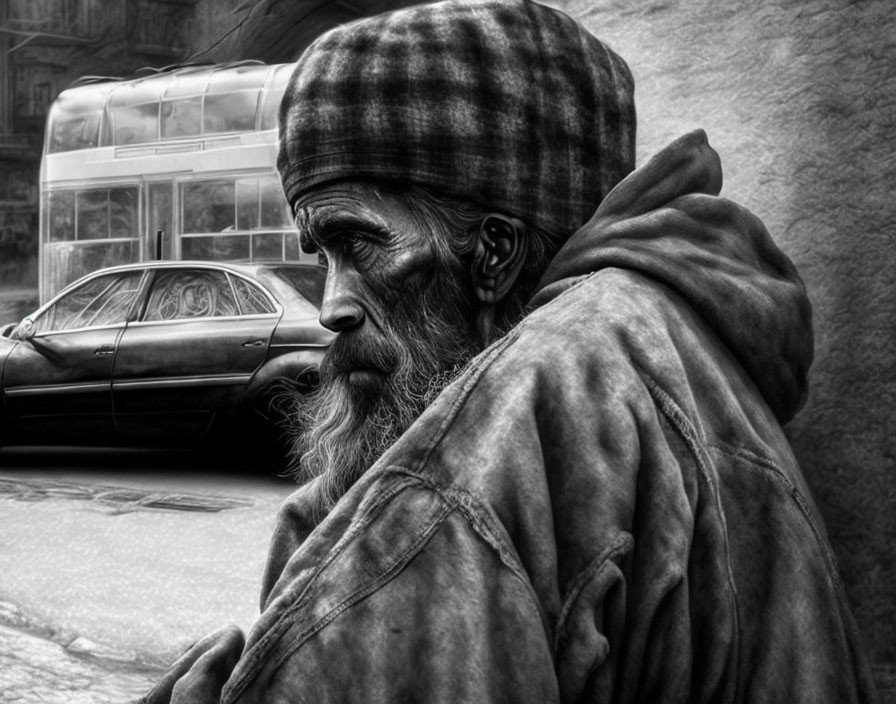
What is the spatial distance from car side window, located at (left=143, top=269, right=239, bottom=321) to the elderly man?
679 cm

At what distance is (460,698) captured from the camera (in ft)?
3.60

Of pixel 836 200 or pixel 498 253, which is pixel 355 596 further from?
pixel 836 200

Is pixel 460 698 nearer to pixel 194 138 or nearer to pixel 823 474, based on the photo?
pixel 823 474

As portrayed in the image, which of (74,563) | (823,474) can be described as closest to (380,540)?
(823,474)

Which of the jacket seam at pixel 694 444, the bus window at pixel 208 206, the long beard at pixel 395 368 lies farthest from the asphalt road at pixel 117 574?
the bus window at pixel 208 206

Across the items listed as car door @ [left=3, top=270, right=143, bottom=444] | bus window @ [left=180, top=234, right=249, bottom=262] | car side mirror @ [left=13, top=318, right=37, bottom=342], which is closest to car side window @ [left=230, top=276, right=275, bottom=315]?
car door @ [left=3, top=270, right=143, bottom=444]

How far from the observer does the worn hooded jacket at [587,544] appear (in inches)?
43.8

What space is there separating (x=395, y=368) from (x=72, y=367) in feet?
24.9

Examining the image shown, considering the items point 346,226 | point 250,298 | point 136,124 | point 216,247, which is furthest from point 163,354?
point 346,226

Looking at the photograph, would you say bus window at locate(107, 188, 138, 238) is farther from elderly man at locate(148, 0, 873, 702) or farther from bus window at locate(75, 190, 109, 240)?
elderly man at locate(148, 0, 873, 702)

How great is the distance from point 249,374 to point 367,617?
23.3 ft

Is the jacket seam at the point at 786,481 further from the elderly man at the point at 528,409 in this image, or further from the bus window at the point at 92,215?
the bus window at the point at 92,215

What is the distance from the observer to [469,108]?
1553 millimetres

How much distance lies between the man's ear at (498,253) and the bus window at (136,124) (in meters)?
13.5
